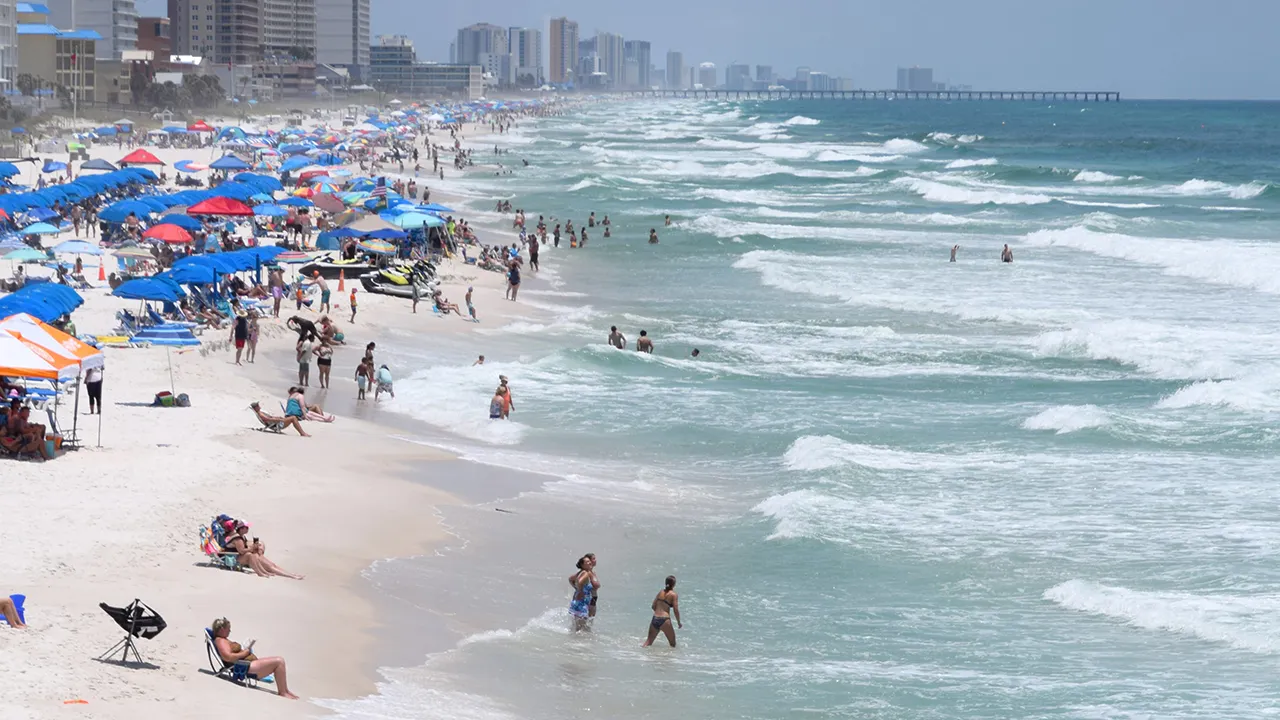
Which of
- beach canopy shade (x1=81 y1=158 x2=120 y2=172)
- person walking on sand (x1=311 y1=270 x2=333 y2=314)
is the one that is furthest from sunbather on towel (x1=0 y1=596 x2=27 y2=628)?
beach canopy shade (x1=81 y1=158 x2=120 y2=172)

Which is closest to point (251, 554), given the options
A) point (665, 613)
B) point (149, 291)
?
point (665, 613)

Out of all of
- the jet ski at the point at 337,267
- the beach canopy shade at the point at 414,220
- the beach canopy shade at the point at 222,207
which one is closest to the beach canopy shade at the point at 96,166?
the beach canopy shade at the point at 222,207

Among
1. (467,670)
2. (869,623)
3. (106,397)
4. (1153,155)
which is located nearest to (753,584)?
(869,623)

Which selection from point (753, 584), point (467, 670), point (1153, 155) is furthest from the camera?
point (1153, 155)

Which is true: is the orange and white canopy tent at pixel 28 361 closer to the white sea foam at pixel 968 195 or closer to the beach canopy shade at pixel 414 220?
the beach canopy shade at pixel 414 220

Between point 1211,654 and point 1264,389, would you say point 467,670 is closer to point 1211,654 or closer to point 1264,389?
point 1211,654

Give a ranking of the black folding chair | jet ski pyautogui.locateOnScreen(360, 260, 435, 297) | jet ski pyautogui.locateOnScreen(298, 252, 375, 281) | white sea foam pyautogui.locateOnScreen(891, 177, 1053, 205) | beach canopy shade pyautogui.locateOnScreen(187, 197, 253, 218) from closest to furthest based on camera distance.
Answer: the black folding chair
jet ski pyautogui.locateOnScreen(360, 260, 435, 297)
jet ski pyautogui.locateOnScreen(298, 252, 375, 281)
beach canopy shade pyautogui.locateOnScreen(187, 197, 253, 218)
white sea foam pyautogui.locateOnScreen(891, 177, 1053, 205)

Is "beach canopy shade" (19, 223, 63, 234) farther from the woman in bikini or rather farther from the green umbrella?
the woman in bikini
